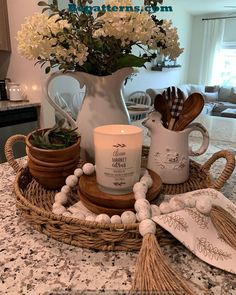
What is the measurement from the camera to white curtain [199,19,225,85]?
6430 mm

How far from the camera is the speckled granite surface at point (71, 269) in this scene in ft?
1.21

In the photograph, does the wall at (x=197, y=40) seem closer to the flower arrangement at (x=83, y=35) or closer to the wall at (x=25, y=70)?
the wall at (x=25, y=70)

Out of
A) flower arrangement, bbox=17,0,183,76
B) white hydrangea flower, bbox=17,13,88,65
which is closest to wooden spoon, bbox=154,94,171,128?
flower arrangement, bbox=17,0,183,76

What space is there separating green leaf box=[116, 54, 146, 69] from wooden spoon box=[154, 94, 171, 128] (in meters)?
0.10

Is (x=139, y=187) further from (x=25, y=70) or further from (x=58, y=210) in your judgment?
(x=25, y=70)

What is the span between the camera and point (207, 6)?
5699 millimetres

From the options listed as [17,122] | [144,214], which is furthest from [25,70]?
[144,214]

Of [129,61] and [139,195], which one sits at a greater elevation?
[129,61]

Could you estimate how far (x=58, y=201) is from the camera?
55 cm

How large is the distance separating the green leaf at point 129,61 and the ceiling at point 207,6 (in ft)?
17.6

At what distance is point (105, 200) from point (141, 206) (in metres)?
0.09

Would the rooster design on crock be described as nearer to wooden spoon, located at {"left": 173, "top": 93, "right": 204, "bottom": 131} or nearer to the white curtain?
wooden spoon, located at {"left": 173, "top": 93, "right": 204, "bottom": 131}

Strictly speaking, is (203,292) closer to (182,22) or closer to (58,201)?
(58,201)

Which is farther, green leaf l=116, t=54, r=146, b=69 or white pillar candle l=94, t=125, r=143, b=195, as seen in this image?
green leaf l=116, t=54, r=146, b=69
